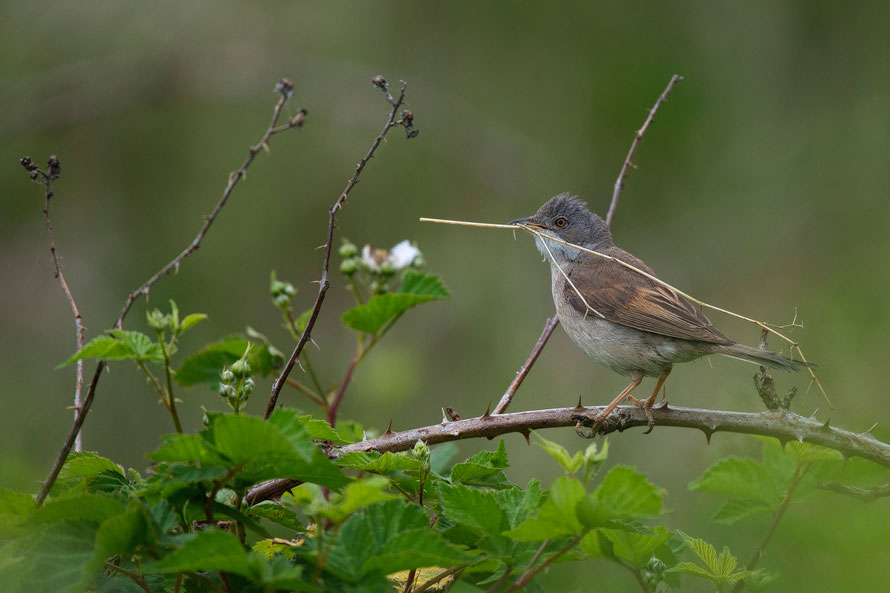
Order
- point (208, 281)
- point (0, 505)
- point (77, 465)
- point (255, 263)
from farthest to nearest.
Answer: point (255, 263)
point (208, 281)
point (77, 465)
point (0, 505)

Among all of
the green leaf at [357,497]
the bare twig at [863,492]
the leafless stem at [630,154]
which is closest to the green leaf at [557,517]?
the green leaf at [357,497]

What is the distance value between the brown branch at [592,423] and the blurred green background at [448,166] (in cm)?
436

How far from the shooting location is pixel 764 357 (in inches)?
143

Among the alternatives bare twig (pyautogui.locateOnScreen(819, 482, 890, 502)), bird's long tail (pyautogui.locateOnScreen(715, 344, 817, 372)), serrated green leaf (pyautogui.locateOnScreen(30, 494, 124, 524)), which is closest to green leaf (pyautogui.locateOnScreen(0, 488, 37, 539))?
serrated green leaf (pyautogui.locateOnScreen(30, 494, 124, 524))

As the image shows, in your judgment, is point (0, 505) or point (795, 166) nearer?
point (0, 505)

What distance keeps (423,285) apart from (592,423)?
1.08 meters

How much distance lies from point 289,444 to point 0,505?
2.41ft

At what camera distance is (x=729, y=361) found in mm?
8297

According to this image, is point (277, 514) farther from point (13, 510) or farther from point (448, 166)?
point (448, 166)

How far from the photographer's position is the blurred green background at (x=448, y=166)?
8.18m

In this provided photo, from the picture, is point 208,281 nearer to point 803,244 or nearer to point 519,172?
point 519,172

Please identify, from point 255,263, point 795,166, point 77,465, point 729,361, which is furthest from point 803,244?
point 77,465

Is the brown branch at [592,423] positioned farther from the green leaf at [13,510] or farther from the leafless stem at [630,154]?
the leafless stem at [630,154]

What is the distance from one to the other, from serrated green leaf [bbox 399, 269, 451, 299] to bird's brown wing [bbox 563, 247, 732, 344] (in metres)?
2.18
